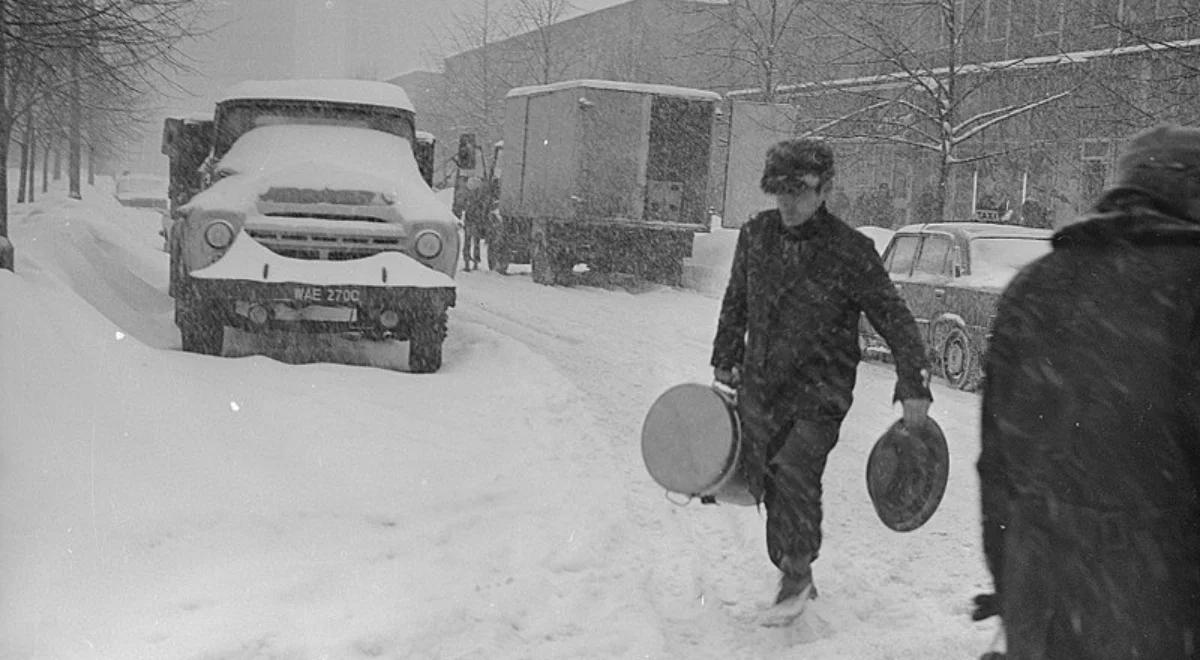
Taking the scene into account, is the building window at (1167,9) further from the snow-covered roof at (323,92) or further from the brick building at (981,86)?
the snow-covered roof at (323,92)

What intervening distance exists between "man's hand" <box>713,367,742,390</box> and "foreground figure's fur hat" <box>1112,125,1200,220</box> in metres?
2.72

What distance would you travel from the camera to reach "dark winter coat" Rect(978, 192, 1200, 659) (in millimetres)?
2305

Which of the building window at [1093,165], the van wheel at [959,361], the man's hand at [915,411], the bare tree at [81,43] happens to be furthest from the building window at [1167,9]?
the man's hand at [915,411]

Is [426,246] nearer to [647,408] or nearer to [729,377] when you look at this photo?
[647,408]

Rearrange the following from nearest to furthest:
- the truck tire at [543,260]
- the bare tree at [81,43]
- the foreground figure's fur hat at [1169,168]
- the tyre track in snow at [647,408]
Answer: the foreground figure's fur hat at [1169,168]
the tyre track in snow at [647,408]
the bare tree at [81,43]
the truck tire at [543,260]

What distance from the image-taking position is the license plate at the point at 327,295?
9500 mm

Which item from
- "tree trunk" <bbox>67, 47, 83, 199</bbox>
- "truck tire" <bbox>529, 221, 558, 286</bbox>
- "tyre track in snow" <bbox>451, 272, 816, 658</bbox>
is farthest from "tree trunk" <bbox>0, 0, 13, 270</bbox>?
"truck tire" <bbox>529, 221, 558, 286</bbox>

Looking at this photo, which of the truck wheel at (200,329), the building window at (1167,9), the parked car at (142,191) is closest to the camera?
the truck wheel at (200,329)

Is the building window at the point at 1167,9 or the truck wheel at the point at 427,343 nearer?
the truck wheel at the point at 427,343

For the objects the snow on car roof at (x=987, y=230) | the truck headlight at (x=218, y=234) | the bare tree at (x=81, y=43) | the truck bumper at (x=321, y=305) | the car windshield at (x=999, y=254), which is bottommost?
the truck bumper at (x=321, y=305)

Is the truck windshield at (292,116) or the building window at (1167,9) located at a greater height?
the building window at (1167,9)

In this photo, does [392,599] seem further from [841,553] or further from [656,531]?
[841,553]

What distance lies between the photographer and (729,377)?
519 centimetres

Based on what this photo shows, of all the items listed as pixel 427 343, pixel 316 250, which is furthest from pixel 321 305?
pixel 427 343
